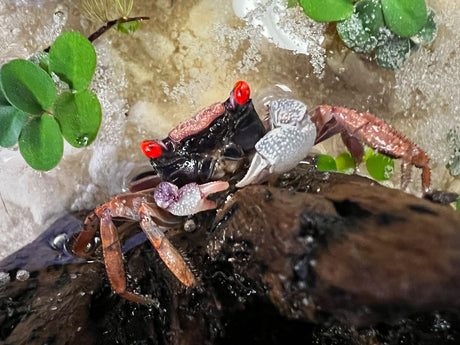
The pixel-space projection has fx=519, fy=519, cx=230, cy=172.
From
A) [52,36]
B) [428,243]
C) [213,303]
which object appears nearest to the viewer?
[428,243]

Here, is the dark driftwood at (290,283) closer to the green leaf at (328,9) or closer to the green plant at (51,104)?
the green plant at (51,104)

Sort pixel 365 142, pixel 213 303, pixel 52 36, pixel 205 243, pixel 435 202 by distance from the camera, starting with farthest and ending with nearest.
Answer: pixel 52 36 → pixel 365 142 → pixel 205 243 → pixel 213 303 → pixel 435 202

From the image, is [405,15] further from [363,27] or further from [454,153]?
[454,153]

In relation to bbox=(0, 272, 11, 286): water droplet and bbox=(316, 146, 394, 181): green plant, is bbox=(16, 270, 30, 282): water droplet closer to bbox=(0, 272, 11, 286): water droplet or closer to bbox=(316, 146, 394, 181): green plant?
bbox=(0, 272, 11, 286): water droplet

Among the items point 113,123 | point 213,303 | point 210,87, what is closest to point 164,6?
point 210,87

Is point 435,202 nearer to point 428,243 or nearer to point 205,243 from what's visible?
point 428,243

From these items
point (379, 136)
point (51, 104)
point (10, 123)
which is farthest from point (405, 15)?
point (10, 123)

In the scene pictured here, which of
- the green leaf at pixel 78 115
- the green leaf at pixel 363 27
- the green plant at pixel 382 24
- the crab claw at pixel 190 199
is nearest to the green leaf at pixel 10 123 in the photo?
the green leaf at pixel 78 115
